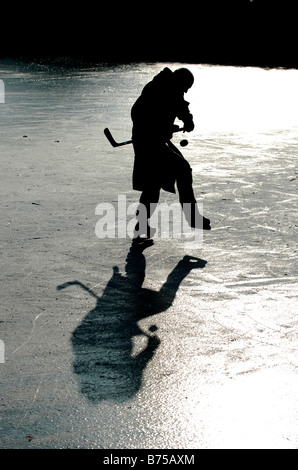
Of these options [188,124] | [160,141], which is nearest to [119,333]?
[160,141]

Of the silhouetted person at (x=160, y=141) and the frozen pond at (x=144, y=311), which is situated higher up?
the silhouetted person at (x=160, y=141)

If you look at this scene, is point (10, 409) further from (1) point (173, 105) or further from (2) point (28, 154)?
(2) point (28, 154)

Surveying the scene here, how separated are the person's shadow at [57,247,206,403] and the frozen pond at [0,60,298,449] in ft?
0.04

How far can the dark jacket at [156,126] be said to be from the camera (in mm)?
6523

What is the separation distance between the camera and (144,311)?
5.20 meters

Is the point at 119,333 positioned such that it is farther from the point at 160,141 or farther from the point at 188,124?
the point at 188,124

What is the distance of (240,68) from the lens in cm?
2289

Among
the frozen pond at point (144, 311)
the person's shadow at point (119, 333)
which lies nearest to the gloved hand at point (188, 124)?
the frozen pond at point (144, 311)

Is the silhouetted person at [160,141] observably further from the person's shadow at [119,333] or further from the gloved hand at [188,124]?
the person's shadow at [119,333]

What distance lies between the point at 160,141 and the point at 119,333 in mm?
2368

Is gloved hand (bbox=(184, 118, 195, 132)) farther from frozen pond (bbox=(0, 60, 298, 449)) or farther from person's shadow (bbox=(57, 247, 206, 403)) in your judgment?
person's shadow (bbox=(57, 247, 206, 403))

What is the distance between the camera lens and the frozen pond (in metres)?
3.76
